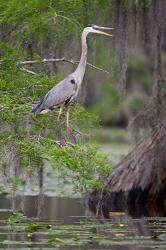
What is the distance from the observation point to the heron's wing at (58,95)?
14003mm

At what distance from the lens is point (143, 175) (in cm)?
1731

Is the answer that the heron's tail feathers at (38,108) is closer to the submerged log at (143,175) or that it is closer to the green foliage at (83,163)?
the green foliage at (83,163)

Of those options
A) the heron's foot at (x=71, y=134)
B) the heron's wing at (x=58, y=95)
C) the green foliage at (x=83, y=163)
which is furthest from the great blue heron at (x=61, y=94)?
the green foliage at (x=83, y=163)

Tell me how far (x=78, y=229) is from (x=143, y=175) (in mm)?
3902

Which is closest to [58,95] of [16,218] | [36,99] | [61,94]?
[61,94]

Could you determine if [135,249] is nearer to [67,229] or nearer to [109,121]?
[67,229]

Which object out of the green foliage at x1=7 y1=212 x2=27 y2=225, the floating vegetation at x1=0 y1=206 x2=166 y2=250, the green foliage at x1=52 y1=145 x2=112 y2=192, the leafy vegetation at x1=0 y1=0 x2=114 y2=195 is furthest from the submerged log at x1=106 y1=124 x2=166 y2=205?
the green foliage at x1=7 y1=212 x2=27 y2=225

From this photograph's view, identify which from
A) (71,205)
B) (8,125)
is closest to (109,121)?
(71,205)

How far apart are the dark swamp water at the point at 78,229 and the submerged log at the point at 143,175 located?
567mm

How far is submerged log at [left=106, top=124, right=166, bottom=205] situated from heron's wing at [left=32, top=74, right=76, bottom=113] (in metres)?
3.11

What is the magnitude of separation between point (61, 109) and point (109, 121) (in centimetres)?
2902

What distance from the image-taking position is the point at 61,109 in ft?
47.1

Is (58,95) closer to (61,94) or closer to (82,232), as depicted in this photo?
(61,94)

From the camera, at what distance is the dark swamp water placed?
12.4 metres
